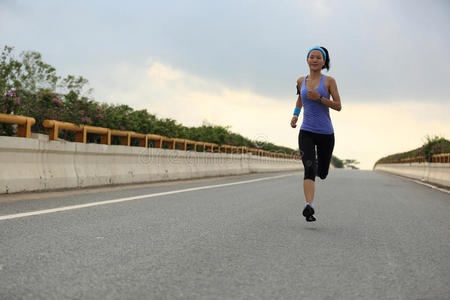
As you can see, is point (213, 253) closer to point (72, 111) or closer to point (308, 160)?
point (308, 160)

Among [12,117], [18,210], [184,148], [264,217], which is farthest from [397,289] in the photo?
[184,148]

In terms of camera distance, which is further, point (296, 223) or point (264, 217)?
point (264, 217)

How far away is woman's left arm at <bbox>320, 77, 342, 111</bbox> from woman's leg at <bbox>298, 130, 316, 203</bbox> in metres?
0.53

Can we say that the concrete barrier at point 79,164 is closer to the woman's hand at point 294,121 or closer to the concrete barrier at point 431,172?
the woman's hand at point 294,121

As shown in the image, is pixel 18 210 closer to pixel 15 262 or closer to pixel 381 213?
pixel 15 262

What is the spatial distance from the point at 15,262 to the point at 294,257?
7.85ft

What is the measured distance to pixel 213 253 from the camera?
4664 mm

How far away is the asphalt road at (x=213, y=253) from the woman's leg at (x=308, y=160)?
1.63 ft

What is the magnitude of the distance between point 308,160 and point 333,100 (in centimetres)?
86

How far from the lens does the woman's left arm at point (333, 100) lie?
648 centimetres

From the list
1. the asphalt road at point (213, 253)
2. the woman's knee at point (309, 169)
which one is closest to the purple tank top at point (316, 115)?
the woman's knee at point (309, 169)

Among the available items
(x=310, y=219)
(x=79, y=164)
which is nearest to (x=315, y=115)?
(x=310, y=219)

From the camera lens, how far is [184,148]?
752 inches

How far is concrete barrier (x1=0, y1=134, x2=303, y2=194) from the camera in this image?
9.17 metres
